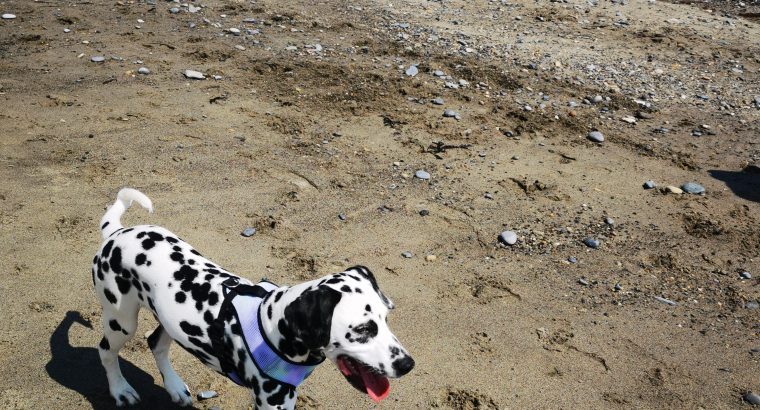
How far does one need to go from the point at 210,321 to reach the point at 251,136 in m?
4.83

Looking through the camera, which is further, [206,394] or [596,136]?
[596,136]

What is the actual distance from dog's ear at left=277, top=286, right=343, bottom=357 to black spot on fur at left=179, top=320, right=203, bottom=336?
2.13 ft

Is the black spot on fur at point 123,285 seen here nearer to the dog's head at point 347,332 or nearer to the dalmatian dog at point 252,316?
the dalmatian dog at point 252,316

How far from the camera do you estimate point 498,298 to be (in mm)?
6543

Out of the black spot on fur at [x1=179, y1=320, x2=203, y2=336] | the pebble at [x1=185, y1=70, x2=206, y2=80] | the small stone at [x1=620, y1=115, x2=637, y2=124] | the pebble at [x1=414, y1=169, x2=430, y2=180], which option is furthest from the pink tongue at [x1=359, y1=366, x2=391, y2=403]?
the small stone at [x1=620, y1=115, x2=637, y2=124]

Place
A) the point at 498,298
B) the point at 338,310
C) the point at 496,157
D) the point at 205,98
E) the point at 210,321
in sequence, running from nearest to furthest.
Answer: the point at 338,310
the point at 210,321
the point at 498,298
the point at 496,157
the point at 205,98

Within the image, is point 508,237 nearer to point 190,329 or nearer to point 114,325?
point 190,329

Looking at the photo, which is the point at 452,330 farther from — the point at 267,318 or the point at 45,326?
the point at 45,326

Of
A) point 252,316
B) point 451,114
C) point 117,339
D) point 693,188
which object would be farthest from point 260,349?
point 693,188

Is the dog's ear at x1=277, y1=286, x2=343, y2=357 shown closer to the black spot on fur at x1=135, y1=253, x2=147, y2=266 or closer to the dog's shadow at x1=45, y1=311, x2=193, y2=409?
the black spot on fur at x1=135, y1=253, x2=147, y2=266

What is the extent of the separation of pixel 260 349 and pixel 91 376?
206 cm

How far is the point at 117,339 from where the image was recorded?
479cm

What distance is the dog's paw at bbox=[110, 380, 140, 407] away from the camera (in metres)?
5.06

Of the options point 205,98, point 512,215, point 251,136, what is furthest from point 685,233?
point 205,98
